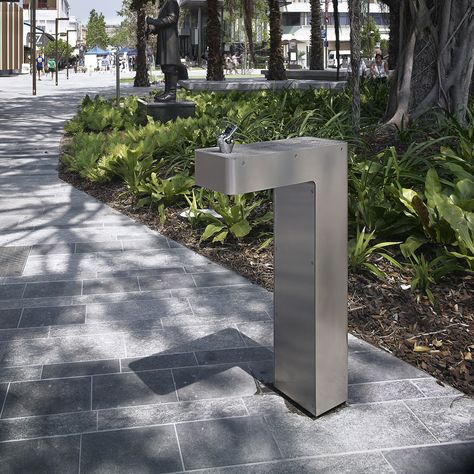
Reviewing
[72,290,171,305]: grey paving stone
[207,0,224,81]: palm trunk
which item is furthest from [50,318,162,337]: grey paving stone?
[207,0,224,81]: palm trunk

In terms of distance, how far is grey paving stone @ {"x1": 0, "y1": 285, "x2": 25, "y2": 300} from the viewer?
5508mm

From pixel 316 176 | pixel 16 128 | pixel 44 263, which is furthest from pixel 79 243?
pixel 16 128

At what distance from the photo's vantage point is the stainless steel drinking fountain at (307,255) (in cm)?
322

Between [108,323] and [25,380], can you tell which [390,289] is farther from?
[25,380]

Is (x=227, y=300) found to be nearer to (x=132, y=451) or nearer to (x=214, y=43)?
(x=132, y=451)

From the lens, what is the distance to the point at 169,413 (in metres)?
3.71

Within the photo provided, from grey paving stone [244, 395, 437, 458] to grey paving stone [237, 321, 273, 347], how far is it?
77cm

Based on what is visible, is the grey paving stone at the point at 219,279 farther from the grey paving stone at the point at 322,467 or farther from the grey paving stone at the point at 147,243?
the grey paving stone at the point at 322,467

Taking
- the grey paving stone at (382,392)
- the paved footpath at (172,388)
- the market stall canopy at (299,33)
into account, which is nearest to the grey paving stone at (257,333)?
the paved footpath at (172,388)

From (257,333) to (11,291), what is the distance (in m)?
1.90

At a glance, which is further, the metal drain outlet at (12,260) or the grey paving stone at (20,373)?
the metal drain outlet at (12,260)

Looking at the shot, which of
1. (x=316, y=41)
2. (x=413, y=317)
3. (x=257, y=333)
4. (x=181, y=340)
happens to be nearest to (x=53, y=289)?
(x=181, y=340)

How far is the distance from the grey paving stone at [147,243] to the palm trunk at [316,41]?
2822 centimetres

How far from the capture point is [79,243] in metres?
7.10
